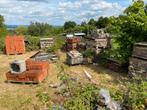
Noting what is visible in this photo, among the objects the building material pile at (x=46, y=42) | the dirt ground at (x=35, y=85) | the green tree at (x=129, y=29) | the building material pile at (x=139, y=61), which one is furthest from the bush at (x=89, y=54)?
the building material pile at (x=46, y=42)

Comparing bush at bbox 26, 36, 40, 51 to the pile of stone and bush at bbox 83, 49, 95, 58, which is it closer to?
bush at bbox 83, 49, 95, 58

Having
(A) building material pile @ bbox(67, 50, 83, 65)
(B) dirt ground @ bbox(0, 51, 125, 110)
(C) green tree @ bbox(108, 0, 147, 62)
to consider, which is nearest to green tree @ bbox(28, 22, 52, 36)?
(B) dirt ground @ bbox(0, 51, 125, 110)

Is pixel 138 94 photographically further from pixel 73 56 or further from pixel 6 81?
pixel 73 56

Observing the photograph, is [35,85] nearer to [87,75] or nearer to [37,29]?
[87,75]

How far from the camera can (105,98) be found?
7371 mm

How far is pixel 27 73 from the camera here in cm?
1400

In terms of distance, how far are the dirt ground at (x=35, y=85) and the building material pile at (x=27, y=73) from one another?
0.29 metres

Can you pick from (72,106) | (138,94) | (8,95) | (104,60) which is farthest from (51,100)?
(104,60)

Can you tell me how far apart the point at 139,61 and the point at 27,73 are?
18.7ft

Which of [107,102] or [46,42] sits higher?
[107,102]

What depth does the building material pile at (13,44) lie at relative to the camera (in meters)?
24.4

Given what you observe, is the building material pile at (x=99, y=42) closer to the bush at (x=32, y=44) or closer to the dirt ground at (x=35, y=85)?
the dirt ground at (x=35, y=85)

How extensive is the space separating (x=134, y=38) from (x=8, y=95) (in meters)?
8.05

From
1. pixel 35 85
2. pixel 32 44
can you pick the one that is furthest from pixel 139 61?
pixel 32 44
